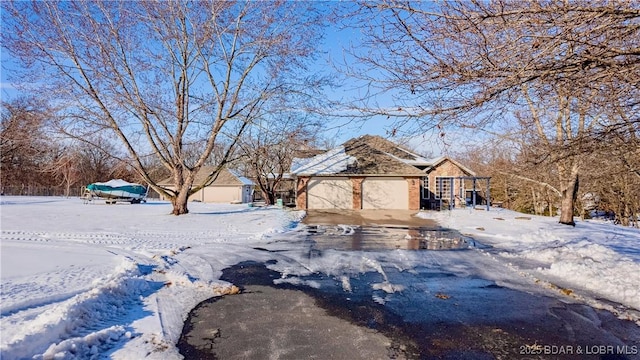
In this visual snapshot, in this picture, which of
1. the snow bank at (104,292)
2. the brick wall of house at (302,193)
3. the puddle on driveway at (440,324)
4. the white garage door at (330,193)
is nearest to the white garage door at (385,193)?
the white garage door at (330,193)

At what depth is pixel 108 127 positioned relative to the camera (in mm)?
16625

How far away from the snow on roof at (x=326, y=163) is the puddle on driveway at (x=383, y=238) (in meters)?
9.64

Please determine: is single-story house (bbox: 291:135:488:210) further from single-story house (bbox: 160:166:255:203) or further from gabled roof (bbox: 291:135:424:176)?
single-story house (bbox: 160:166:255:203)

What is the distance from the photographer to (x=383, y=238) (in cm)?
1184

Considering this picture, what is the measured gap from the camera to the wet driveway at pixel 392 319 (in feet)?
12.2

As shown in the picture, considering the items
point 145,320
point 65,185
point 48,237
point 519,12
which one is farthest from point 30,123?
point 65,185

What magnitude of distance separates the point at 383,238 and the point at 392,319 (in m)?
7.35

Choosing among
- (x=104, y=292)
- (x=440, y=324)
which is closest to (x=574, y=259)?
(x=440, y=324)

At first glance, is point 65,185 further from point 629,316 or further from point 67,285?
point 629,316

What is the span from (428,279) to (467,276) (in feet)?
2.83

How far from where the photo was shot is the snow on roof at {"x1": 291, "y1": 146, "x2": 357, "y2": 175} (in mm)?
24516

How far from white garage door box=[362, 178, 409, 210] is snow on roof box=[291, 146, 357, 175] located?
6.79 ft

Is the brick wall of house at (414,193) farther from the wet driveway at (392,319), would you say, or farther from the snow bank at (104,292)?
the wet driveway at (392,319)

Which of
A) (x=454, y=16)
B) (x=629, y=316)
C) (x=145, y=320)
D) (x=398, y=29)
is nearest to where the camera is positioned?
(x=454, y=16)
